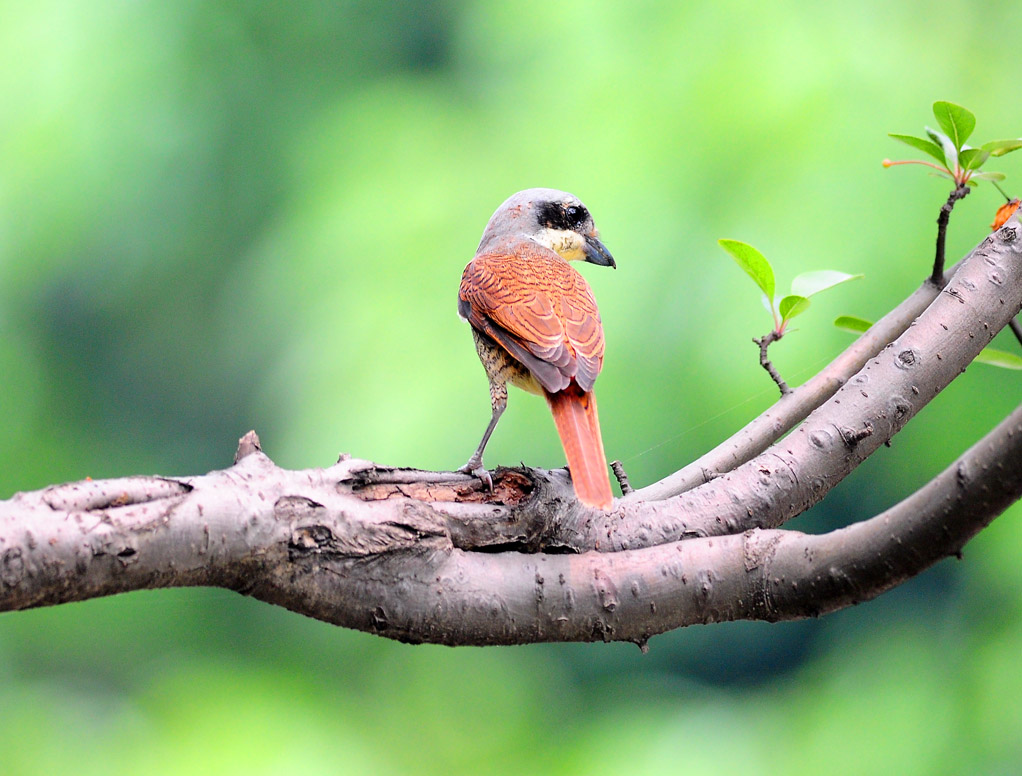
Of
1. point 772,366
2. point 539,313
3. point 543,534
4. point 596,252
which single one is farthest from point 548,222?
point 543,534

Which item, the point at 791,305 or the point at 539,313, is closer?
the point at 791,305

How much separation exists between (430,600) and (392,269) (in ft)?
8.31

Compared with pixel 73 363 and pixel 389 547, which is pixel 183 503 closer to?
pixel 389 547

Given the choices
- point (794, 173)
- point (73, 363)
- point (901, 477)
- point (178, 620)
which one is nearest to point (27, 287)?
point (73, 363)

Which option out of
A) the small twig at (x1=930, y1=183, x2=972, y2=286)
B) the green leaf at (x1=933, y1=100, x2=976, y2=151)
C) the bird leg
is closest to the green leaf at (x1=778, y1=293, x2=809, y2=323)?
the small twig at (x1=930, y1=183, x2=972, y2=286)

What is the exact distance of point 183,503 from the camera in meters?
0.87

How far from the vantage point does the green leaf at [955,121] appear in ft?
4.06

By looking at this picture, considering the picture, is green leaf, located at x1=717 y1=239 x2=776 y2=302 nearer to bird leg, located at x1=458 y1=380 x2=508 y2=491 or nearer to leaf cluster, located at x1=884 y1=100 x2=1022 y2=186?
leaf cluster, located at x1=884 y1=100 x2=1022 y2=186

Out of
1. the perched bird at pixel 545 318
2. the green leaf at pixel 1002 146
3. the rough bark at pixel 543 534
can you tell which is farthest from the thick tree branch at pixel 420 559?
the green leaf at pixel 1002 146

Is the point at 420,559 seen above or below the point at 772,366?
below

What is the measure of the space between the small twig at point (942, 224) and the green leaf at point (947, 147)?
35mm

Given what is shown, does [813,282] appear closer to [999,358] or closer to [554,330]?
[999,358]

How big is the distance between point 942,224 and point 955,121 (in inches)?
5.8

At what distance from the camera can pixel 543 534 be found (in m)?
1.06
